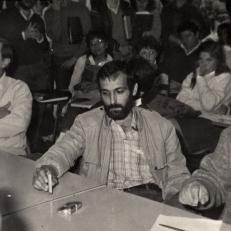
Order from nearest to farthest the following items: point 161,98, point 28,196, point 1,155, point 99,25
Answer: point 28,196, point 1,155, point 161,98, point 99,25

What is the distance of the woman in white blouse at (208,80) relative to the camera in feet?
10.7

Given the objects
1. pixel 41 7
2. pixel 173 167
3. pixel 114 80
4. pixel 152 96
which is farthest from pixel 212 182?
pixel 41 7

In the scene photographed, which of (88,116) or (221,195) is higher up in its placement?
(88,116)

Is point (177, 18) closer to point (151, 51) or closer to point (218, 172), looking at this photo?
point (151, 51)

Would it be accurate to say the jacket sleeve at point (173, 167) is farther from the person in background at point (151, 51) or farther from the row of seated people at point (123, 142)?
the person in background at point (151, 51)

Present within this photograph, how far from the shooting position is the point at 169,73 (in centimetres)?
359

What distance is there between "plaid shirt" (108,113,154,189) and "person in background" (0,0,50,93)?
5.21 ft

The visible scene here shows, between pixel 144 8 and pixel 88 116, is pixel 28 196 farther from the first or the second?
pixel 144 8

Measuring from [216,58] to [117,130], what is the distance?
1.53 m

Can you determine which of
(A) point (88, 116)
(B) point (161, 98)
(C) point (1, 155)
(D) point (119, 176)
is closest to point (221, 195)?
(D) point (119, 176)

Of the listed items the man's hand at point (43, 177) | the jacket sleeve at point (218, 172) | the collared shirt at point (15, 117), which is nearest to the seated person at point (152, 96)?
the collared shirt at point (15, 117)

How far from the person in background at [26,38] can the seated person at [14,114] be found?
875 millimetres

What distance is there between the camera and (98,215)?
1380 mm

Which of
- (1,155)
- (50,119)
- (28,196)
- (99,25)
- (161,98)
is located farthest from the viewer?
(50,119)
